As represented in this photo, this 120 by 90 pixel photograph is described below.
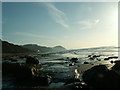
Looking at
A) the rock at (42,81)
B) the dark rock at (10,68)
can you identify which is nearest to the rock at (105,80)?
the rock at (42,81)

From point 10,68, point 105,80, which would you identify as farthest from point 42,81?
point 10,68

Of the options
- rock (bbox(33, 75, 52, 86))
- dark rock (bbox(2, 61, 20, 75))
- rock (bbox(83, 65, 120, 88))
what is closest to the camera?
rock (bbox(83, 65, 120, 88))

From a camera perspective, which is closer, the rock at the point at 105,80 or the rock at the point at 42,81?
the rock at the point at 105,80

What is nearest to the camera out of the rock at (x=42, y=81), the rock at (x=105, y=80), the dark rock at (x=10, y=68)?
the rock at (x=105, y=80)

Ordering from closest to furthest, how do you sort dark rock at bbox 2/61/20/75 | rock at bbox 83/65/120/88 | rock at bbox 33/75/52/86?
1. rock at bbox 83/65/120/88
2. rock at bbox 33/75/52/86
3. dark rock at bbox 2/61/20/75

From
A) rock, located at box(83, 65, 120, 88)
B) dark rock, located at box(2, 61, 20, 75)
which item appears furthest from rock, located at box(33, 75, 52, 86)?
dark rock, located at box(2, 61, 20, 75)

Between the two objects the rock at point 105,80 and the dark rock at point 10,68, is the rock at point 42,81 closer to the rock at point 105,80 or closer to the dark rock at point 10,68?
the rock at point 105,80

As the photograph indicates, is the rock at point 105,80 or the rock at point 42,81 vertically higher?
the rock at point 105,80

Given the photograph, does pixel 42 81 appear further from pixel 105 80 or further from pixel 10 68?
pixel 10 68

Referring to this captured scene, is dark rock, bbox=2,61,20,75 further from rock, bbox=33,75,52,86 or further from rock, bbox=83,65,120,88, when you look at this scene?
rock, bbox=83,65,120,88

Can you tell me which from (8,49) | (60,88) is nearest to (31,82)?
(60,88)

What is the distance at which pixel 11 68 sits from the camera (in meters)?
20.2

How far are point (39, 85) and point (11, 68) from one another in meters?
7.24

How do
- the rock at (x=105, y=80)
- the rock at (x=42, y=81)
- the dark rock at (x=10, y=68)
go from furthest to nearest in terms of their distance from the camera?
1. the dark rock at (x=10, y=68)
2. the rock at (x=42, y=81)
3. the rock at (x=105, y=80)
